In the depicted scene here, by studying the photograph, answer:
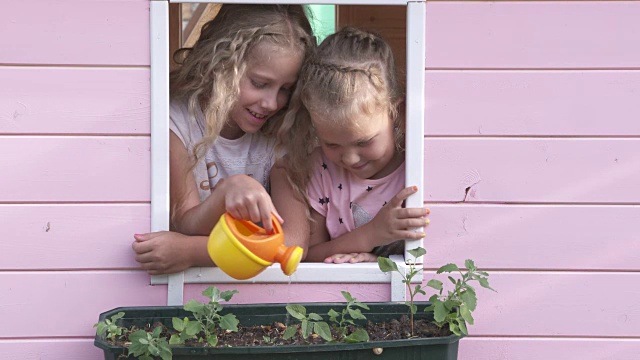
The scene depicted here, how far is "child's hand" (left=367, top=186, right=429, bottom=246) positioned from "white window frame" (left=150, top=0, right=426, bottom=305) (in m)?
0.02

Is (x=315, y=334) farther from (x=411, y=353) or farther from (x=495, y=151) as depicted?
(x=495, y=151)

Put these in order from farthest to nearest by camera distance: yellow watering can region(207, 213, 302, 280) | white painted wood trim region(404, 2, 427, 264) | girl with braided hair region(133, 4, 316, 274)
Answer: girl with braided hair region(133, 4, 316, 274) → white painted wood trim region(404, 2, 427, 264) → yellow watering can region(207, 213, 302, 280)

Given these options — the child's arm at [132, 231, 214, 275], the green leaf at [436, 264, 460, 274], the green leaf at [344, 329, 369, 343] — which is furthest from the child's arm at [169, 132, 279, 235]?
the green leaf at [436, 264, 460, 274]

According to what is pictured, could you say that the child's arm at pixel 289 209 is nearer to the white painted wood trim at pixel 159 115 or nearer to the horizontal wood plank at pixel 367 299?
the horizontal wood plank at pixel 367 299

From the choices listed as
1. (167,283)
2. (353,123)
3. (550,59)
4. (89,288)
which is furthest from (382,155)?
(89,288)

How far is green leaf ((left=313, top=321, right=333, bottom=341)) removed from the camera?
2023 mm

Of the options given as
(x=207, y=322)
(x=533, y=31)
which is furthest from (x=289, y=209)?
(x=533, y=31)

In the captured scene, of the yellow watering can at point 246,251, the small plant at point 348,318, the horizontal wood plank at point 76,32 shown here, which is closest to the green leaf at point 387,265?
the small plant at point 348,318

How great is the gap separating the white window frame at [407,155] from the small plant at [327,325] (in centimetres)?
14

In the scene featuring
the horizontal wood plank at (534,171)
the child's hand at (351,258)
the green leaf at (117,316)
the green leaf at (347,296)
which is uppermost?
the horizontal wood plank at (534,171)

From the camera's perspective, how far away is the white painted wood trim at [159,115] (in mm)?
2260

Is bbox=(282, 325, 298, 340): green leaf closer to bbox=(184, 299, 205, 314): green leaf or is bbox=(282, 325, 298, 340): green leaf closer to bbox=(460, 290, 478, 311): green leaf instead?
bbox=(184, 299, 205, 314): green leaf

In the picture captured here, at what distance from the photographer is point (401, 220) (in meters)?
2.34

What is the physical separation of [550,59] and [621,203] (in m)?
0.42
